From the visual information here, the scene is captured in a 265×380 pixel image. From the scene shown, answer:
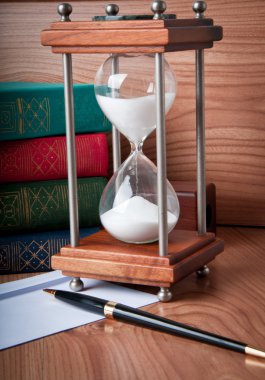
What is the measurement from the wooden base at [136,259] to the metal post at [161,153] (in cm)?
2

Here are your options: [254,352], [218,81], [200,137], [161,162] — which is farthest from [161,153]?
[218,81]

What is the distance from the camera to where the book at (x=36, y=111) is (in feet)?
3.43

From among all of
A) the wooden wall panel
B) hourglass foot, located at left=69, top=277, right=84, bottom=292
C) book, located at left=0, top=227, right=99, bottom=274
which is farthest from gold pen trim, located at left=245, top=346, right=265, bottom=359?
the wooden wall panel

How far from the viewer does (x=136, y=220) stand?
92cm

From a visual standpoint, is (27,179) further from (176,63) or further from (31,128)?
(176,63)

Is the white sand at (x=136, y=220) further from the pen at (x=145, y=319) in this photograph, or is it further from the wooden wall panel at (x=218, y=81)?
the wooden wall panel at (x=218, y=81)

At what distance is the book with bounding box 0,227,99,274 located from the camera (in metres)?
1.03

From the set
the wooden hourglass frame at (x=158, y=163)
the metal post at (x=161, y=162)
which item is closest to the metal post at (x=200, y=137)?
the wooden hourglass frame at (x=158, y=163)

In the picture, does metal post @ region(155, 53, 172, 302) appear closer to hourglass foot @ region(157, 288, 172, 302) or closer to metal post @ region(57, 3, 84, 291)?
hourglass foot @ region(157, 288, 172, 302)

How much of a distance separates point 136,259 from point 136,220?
48mm

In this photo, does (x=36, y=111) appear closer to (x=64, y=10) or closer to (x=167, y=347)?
(x=64, y=10)

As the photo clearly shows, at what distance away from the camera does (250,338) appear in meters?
0.78

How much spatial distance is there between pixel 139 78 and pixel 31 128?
0.23m

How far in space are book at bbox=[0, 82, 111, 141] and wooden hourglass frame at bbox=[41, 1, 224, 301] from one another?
0.48 ft
